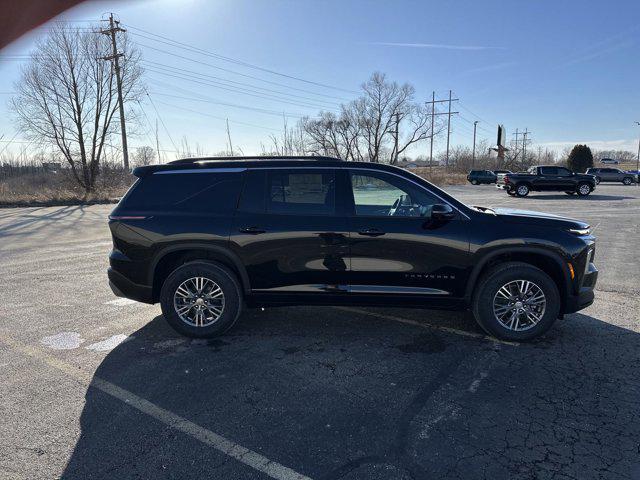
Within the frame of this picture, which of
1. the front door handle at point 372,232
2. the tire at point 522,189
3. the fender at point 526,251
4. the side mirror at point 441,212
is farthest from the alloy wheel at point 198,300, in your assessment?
the tire at point 522,189

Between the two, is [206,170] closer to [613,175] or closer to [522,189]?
[522,189]

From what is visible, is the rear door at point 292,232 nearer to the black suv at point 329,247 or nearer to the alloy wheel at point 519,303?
the black suv at point 329,247

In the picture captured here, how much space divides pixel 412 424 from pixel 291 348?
5.35 feet

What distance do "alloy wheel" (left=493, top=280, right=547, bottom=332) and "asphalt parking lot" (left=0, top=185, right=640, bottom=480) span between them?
269 mm

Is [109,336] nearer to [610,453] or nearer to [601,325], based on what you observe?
[610,453]

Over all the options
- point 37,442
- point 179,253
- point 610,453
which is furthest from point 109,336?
point 610,453

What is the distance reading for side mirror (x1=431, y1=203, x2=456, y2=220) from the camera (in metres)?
4.16

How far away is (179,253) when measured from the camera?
4.58m

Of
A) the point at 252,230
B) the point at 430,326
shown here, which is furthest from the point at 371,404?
the point at 252,230

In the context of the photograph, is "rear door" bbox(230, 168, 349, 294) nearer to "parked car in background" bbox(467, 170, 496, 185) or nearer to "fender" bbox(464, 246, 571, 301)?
"fender" bbox(464, 246, 571, 301)

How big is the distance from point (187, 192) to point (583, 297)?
14.3 ft

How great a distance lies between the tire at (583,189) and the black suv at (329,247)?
2653 centimetres

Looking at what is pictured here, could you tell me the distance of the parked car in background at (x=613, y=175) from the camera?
139 ft

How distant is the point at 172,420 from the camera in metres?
3.03
